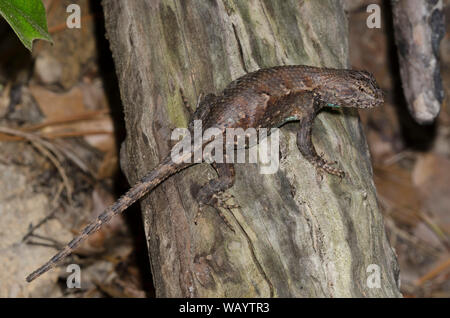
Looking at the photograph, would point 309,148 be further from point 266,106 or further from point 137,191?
point 137,191

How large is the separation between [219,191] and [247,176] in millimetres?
350

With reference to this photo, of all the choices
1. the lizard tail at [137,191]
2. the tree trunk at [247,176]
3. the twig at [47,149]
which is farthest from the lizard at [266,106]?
the twig at [47,149]

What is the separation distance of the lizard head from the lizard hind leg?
4.39 ft

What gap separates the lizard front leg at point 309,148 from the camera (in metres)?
4.42

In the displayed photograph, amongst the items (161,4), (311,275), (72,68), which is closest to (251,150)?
(311,275)

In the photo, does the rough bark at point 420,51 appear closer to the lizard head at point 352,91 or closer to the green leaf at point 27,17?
the lizard head at point 352,91

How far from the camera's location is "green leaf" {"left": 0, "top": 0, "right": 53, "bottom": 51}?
13.3ft

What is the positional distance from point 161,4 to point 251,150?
1.76 metres

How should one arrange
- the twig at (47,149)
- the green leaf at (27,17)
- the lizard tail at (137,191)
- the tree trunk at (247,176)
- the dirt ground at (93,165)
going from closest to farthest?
1. the tree trunk at (247,176)
2. the green leaf at (27,17)
3. the lizard tail at (137,191)
4. the dirt ground at (93,165)
5. the twig at (47,149)

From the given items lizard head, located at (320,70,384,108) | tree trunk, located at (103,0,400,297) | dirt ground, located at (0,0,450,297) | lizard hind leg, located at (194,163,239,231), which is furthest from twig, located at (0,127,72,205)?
lizard head, located at (320,70,384,108)

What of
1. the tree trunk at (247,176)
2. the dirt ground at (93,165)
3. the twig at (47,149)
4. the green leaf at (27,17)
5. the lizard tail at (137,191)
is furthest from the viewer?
the twig at (47,149)

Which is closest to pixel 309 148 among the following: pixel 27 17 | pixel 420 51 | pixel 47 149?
pixel 420 51

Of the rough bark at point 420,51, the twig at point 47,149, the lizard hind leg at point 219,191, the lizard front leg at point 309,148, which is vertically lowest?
the lizard hind leg at point 219,191

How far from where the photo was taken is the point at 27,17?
4.16 metres
